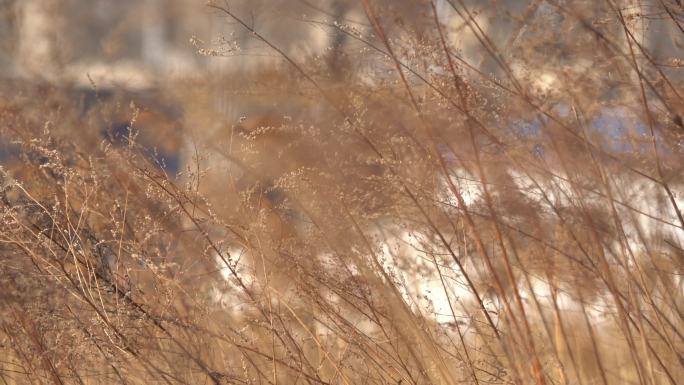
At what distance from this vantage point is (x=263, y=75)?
6.51 feet

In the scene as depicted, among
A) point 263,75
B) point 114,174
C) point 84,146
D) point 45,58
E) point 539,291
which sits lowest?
point 539,291

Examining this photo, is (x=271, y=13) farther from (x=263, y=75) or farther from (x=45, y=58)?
(x=45, y=58)

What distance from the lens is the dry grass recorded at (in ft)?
4.23

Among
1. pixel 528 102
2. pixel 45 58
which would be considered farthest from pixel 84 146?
pixel 528 102

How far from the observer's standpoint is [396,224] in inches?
64.1

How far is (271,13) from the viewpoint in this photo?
5.62ft

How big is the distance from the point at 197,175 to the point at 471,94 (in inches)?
18.3

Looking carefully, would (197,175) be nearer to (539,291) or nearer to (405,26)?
(405,26)

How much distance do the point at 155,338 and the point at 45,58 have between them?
144 cm

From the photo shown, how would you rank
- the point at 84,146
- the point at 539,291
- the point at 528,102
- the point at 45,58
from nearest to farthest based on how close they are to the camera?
the point at 528,102, the point at 539,291, the point at 84,146, the point at 45,58

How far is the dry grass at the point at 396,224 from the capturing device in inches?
50.8

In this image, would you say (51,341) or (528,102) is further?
(51,341)

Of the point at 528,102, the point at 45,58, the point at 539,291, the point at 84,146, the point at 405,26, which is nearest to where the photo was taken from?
the point at 528,102

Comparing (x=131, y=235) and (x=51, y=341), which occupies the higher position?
(x=131, y=235)
